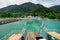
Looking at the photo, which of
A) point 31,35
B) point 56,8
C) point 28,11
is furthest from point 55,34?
point 28,11

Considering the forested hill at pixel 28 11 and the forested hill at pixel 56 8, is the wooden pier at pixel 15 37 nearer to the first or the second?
the forested hill at pixel 28 11

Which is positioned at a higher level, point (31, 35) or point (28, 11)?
point (28, 11)

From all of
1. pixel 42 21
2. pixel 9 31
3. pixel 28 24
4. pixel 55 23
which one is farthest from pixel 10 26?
pixel 55 23

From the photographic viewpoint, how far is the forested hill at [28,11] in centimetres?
439

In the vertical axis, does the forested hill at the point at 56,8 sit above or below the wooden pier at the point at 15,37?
above

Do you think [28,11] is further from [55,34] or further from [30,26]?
[55,34]

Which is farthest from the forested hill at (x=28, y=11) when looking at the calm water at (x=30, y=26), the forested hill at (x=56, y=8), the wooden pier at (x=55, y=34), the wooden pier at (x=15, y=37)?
the wooden pier at (x=15, y=37)

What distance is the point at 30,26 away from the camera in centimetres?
430

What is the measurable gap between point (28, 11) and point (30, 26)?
1.40 ft

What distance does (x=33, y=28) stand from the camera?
430cm

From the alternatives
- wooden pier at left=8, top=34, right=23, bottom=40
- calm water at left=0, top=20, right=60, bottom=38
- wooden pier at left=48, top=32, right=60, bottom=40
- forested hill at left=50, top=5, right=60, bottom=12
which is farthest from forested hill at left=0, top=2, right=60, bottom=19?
wooden pier at left=8, top=34, right=23, bottom=40

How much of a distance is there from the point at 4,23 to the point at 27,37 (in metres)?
0.70

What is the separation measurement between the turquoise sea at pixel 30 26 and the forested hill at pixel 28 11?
0.20 metres

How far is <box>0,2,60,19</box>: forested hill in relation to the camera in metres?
4.39
